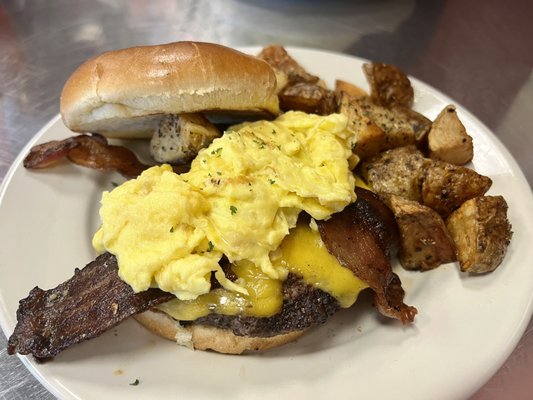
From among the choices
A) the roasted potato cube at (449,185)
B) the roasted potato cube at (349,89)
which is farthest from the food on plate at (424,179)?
the roasted potato cube at (349,89)

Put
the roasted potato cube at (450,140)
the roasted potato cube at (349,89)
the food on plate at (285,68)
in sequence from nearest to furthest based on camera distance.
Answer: the roasted potato cube at (450,140)
the food on plate at (285,68)
the roasted potato cube at (349,89)

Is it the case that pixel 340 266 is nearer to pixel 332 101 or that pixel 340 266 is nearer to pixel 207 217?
pixel 207 217

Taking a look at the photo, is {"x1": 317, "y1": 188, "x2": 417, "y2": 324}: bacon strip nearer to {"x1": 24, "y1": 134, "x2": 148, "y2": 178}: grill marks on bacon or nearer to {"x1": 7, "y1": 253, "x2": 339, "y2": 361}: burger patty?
{"x1": 7, "y1": 253, "x2": 339, "y2": 361}: burger patty

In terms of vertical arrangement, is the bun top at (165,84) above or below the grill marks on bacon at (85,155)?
Answer: above

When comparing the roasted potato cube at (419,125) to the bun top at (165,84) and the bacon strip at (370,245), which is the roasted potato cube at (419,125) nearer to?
the bacon strip at (370,245)

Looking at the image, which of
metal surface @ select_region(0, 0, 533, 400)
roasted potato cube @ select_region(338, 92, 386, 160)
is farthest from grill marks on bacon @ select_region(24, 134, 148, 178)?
metal surface @ select_region(0, 0, 533, 400)

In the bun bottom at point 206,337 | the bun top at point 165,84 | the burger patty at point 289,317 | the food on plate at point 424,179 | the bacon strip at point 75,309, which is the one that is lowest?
the bun bottom at point 206,337

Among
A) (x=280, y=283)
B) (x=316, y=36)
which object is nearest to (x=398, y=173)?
(x=280, y=283)
